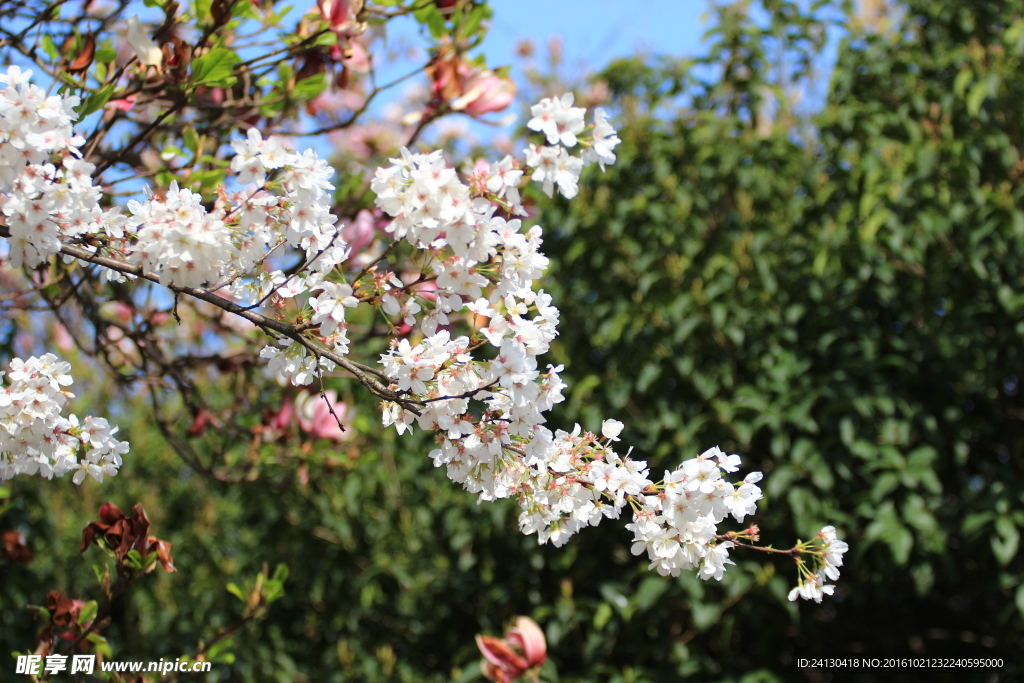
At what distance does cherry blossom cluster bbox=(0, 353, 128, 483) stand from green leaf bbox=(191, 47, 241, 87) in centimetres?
58

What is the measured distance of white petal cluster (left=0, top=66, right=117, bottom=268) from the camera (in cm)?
98

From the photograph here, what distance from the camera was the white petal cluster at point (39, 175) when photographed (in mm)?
980

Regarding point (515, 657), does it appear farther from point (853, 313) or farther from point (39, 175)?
point (39, 175)

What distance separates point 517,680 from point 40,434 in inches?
52.0

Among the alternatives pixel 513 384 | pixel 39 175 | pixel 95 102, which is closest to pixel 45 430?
pixel 39 175

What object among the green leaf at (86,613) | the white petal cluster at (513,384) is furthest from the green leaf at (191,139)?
the green leaf at (86,613)

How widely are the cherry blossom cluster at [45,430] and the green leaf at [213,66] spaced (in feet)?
1.90

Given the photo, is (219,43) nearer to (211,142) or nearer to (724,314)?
(211,142)

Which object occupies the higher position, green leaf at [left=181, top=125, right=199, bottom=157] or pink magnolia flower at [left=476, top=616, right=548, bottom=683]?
green leaf at [left=181, top=125, right=199, bottom=157]

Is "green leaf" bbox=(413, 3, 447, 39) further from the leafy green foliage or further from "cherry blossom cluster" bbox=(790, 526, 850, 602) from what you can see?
"cherry blossom cluster" bbox=(790, 526, 850, 602)

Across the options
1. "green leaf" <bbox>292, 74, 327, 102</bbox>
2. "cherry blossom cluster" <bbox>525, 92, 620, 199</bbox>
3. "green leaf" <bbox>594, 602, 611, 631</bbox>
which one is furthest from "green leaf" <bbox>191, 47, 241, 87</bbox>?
"green leaf" <bbox>594, 602, 611, 631</bbox>

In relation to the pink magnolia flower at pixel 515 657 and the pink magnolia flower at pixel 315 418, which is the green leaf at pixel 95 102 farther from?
the pink magnolia flower at pixel 515 657

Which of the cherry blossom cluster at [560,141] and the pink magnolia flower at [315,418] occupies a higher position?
the pink magnolia flower at [315,418]

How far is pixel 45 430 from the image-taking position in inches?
46.7
